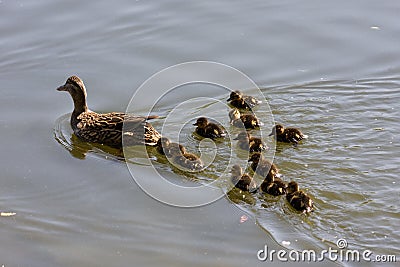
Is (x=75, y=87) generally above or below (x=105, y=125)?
above

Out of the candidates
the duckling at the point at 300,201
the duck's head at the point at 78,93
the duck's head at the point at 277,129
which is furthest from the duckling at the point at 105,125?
the duckling at the point at 300,201

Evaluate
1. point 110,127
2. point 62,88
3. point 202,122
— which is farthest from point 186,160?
point 62,88

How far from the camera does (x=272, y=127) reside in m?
6.63

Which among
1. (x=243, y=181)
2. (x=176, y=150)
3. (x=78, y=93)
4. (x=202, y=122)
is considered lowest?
(x=243, y=181)

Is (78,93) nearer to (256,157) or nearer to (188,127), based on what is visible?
(188,127)

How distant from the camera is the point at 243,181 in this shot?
580 cm

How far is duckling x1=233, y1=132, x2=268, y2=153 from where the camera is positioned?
6.33 meters

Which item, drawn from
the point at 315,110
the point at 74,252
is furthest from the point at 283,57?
the point at 74,252

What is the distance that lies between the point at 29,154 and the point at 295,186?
2499mm

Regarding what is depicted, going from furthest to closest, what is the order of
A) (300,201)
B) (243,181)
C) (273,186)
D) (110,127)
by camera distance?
(110,127) < (243,181) < (273,186) < (300,201)

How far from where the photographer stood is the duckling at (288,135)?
6.29 m

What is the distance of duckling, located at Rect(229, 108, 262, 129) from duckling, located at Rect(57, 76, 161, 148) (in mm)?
778

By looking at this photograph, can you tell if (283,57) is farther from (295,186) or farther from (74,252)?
(74,252)

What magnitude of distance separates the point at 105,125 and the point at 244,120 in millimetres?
1341
